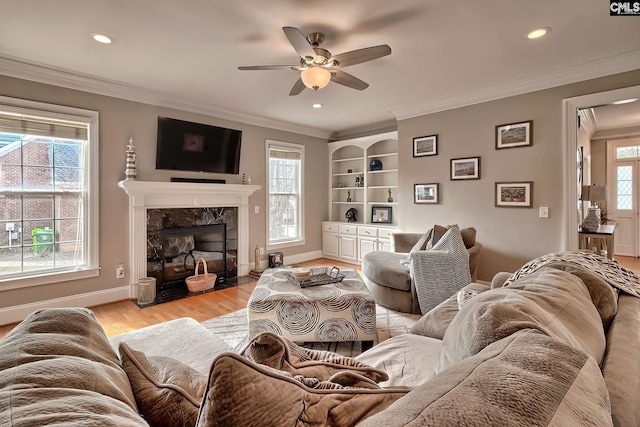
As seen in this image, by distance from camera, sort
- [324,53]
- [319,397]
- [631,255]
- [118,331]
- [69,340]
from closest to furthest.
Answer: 1. [319,397]
2. [69,340]
3. [324,53]
4. [118,331]
5. [631,255]

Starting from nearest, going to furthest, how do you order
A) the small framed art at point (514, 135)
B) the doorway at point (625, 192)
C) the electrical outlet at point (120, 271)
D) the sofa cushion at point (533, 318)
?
1. the sofa cushion at point (533, 318)
2. the small framed art at point (514, 135)
3. the electrical outlet at point (120, 271)
4. the doorway at point (625, 192)

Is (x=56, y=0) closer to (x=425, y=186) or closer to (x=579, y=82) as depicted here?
(x=425, y=186)

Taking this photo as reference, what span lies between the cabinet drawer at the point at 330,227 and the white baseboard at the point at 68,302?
3547mm

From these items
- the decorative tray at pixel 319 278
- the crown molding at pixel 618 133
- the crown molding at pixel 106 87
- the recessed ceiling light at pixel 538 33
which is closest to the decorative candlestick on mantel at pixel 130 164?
the crown molding at pixel 106 87

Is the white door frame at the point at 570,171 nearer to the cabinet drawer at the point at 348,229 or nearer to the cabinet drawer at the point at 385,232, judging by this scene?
the cabinet drawer at the point at 385,232

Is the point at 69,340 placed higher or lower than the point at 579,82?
lower

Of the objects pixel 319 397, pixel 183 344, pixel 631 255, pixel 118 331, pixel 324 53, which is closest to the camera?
pixel 319 397

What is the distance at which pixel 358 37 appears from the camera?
2588 millimetres

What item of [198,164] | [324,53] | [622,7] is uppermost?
[622,7]

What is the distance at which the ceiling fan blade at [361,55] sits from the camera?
7.41 feet

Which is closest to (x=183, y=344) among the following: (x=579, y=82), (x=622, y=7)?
(x=622, y=7)

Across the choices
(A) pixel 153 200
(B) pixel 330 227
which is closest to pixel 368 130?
(B) pixel 330 227

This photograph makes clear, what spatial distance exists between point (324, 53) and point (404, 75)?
1.27 meters

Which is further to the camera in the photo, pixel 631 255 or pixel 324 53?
pixel 631 255
